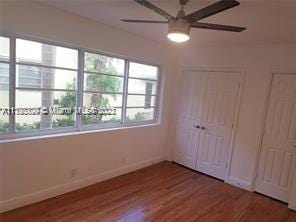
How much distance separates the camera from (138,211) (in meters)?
2.66

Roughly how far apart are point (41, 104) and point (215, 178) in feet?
10.4

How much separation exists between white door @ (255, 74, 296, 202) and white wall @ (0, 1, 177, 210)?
2020mm

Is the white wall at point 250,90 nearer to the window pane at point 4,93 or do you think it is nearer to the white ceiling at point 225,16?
the white ceiling at point 225,16

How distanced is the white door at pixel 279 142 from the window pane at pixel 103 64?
8.17ft

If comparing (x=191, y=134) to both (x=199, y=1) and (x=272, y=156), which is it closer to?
(x=272, y=156)

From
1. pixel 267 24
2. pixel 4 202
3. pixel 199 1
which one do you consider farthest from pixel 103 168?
pixel 267 24

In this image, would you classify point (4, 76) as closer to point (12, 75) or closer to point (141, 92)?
point (12, 75)

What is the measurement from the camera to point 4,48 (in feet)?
7.50

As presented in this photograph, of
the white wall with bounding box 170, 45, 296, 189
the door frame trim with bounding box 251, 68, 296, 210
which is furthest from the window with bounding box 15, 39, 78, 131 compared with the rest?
the door frame trim with bounding box 251, 68, 296, 210

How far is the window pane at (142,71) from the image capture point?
3725 mm

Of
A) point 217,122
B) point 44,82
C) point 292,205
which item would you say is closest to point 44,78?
point 44,82

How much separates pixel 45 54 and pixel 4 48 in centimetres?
45

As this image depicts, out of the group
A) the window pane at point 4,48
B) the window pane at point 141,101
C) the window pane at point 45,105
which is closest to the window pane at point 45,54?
the window pane at point 4,48

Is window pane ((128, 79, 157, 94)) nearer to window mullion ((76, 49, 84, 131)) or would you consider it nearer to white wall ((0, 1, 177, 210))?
white wall ((0, 1, 177, 210))
